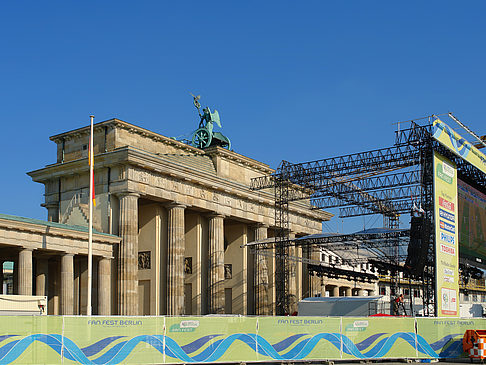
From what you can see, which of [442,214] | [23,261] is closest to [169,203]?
[23,261]

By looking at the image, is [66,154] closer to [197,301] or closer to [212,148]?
[212,148]

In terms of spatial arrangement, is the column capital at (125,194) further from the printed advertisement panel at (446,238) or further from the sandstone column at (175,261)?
A: the printed advertisement panel at (446,238)

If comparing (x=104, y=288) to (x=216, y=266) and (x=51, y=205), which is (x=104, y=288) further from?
(x=216, y=266)

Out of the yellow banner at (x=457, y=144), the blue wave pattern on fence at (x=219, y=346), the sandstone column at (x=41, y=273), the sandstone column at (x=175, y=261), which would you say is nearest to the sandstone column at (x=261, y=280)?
the sandstone column at (x=175, y=261)

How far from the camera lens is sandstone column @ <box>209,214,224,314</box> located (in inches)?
2106

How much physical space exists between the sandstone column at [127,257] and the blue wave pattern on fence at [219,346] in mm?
21365

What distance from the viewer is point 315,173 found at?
4884cm

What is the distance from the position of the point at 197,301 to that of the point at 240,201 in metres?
9.39

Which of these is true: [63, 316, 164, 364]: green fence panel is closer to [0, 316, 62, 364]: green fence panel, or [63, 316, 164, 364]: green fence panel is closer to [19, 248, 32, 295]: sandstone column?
[0, 316, 62, 364]: green fence panel

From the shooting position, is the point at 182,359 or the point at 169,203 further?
the point at 169,203

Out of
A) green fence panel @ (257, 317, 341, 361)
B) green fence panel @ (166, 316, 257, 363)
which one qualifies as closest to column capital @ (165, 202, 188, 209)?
green fence panel @ (257, 317, 341, 361)

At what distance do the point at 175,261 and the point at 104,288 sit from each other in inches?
290

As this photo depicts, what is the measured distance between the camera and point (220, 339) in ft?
79.1

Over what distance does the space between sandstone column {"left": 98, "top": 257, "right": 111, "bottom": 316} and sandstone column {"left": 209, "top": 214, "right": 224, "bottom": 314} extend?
11.8 m
